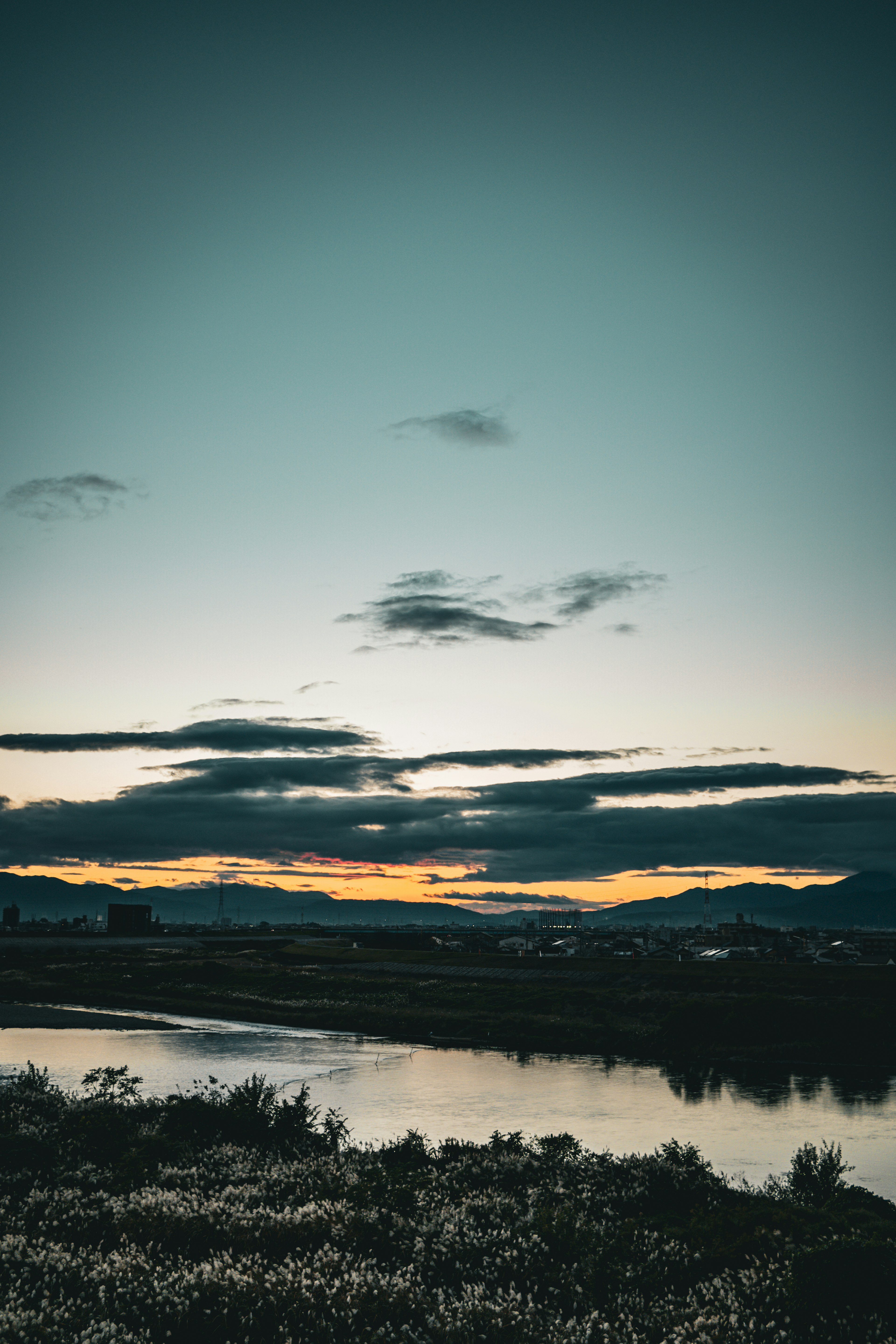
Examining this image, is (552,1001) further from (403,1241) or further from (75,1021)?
(403,1241)

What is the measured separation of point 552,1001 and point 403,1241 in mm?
63272

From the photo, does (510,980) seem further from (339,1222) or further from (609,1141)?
(339,1222)

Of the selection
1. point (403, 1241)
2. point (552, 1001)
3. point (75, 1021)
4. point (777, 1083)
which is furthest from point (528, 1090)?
point (75, 1021)

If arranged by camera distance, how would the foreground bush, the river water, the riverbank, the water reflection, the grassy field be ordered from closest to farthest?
the foreground bush < the river water < the water reflection < the grassy field < the riverbank

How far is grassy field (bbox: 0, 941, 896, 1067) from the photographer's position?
62.2 metres

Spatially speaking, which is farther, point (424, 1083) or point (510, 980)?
point (510, 980)

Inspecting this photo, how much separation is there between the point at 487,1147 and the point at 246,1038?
42.3m

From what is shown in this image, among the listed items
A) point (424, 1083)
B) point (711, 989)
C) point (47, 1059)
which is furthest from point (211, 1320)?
point (711, 989)

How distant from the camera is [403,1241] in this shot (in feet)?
64.8

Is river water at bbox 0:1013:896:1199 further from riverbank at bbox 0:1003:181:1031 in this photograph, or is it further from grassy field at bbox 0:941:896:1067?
grassy field at bbox 0:941:896:1067

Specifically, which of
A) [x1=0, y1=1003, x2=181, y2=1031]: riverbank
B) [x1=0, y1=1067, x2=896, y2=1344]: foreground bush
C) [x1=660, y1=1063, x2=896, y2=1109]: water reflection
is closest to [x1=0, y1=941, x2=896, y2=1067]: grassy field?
[x1=660, y1=1063, x2=896, y2=1109]: water reflection

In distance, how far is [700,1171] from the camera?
25250 mm

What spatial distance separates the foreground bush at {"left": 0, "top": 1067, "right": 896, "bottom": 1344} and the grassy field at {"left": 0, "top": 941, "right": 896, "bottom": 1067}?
120 feet

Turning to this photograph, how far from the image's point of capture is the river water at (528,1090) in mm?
36094
